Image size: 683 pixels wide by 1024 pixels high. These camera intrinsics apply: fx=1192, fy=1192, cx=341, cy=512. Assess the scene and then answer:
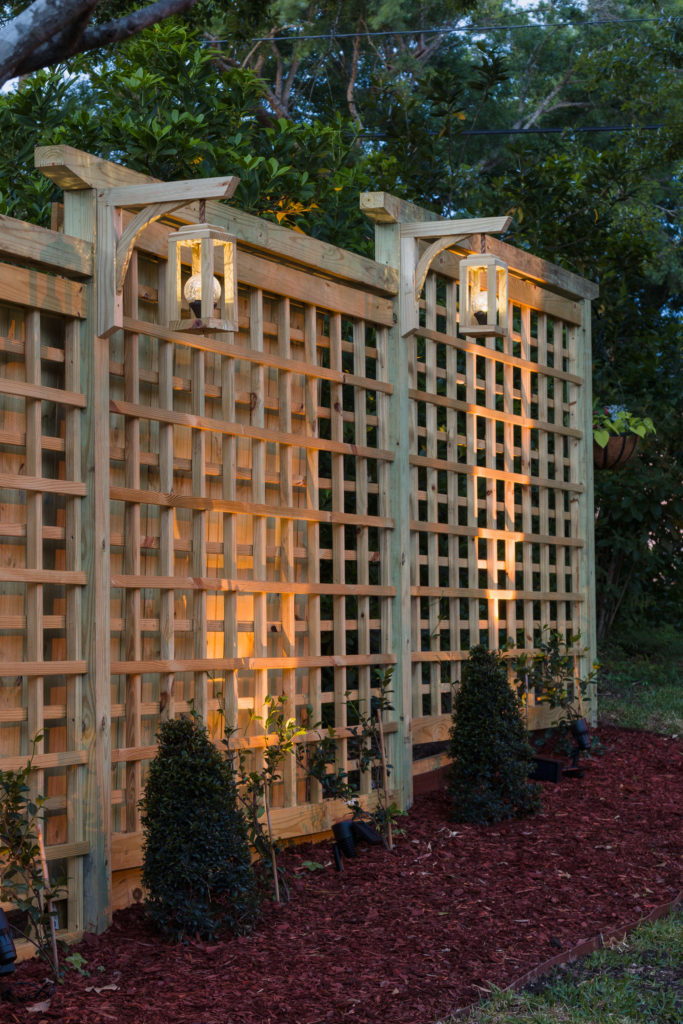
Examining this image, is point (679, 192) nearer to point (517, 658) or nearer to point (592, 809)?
point (517, 658)

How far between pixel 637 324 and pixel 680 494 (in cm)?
158

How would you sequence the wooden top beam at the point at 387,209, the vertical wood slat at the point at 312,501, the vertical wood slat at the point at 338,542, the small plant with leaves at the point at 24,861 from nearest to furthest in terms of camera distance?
the small plant with leaves at the point at 24,861, the vertical wood slat at the point at 312,501, the vertical wood slat at the point at 338,542, the wooden top beam at the point at 387,209

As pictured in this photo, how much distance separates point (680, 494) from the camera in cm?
1001

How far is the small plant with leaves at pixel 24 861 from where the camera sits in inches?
135

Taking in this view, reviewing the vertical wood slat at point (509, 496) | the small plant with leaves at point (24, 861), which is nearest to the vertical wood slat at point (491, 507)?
the vertical wood slat at point (509, 496)

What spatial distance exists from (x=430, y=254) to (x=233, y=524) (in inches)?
71.9

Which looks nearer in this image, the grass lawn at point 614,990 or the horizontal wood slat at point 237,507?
A: the grass lawn at point 614,990

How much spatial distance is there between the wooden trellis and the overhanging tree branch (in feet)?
6.80

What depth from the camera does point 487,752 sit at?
5441 mm

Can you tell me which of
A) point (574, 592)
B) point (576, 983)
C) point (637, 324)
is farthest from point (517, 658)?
point (637, 324)

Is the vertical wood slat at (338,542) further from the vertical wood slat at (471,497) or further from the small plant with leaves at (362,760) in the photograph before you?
the vertical wood slat at (471,497)

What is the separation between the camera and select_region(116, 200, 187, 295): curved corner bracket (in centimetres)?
402

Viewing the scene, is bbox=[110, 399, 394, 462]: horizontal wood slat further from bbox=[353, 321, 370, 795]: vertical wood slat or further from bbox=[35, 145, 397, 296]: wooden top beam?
bbox=[35, 145, 397, 296]: wooden top beam

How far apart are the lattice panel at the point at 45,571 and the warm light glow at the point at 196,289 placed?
394mm
